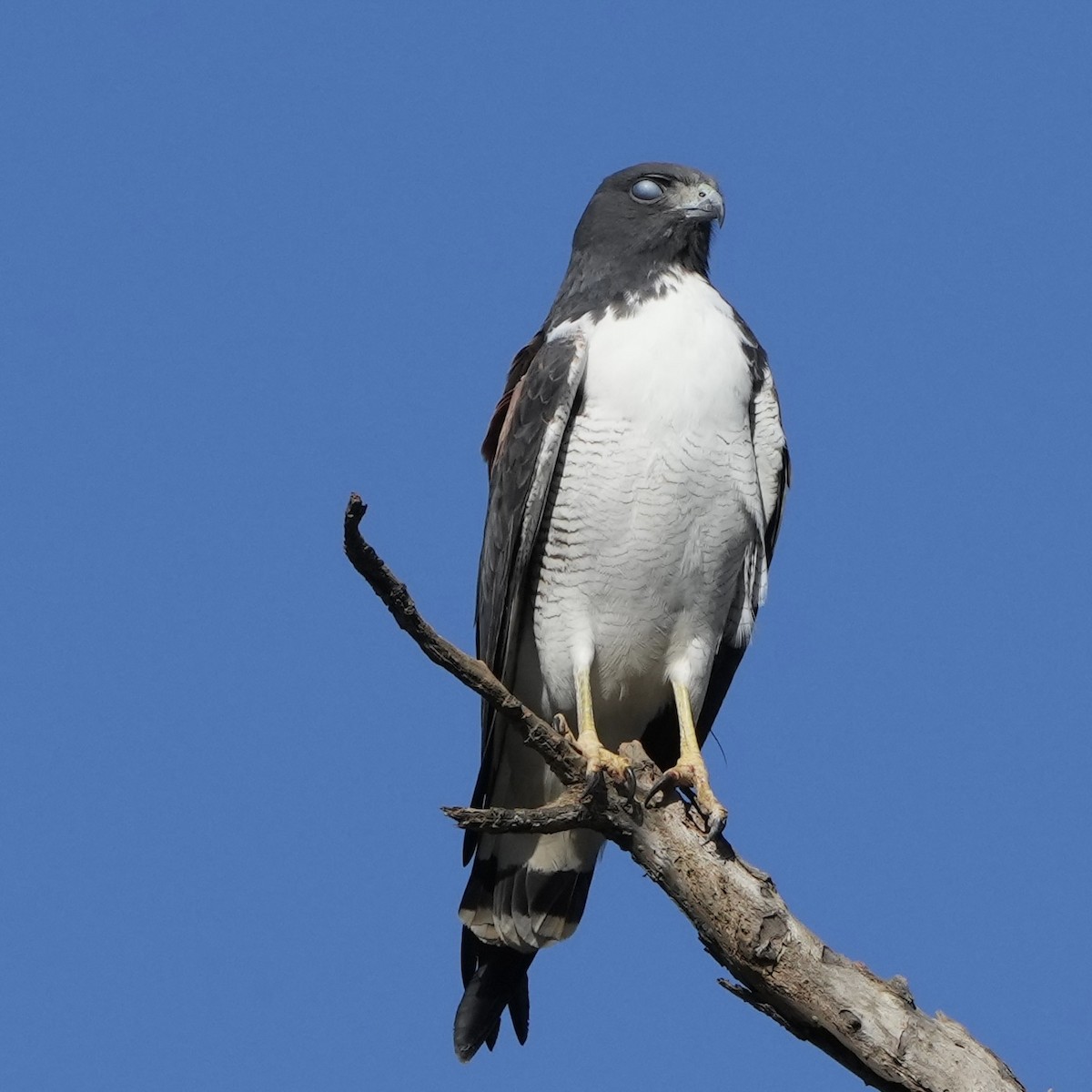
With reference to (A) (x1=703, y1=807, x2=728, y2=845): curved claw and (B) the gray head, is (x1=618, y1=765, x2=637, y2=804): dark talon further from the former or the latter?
(B) the gray head

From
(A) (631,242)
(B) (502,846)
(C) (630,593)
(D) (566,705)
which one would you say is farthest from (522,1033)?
(A) (631,242)

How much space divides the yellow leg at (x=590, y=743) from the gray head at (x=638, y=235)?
1.64 m

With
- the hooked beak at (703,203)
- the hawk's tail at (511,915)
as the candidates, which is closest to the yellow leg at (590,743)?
the hawk's tail at (511,915)

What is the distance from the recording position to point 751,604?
722 cm

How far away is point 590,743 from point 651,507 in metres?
1.06

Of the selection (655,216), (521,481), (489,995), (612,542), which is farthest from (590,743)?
(655,216)

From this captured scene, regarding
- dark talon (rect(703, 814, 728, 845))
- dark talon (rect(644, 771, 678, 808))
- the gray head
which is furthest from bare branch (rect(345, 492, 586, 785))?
the gray head

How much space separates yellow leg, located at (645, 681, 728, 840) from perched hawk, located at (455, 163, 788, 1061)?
0.01m

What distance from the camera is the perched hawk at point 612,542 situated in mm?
6668

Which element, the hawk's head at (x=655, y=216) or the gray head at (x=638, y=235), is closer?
the gray head at (x=638, y=235)

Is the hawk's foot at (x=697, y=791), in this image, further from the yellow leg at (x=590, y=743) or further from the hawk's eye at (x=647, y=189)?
the hawk's eye at (x=647, y=189)

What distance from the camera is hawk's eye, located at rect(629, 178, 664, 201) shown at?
24.9 ft

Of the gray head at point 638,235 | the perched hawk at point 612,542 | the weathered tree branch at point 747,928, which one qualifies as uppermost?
the gray head at point 638,235

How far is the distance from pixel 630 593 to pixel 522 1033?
1.94m
